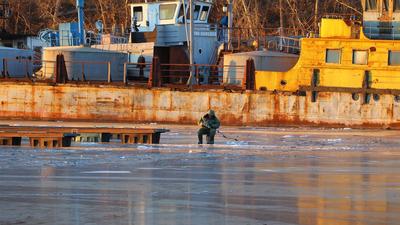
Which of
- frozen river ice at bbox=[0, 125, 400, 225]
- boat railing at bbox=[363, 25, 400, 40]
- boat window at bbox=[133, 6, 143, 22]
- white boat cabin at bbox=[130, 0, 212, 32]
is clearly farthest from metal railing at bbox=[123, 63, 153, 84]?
frozen river ice at bbox=[0, 125, 400, 225]

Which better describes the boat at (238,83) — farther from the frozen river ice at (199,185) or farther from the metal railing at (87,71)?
the frozen river ice at (199,185)

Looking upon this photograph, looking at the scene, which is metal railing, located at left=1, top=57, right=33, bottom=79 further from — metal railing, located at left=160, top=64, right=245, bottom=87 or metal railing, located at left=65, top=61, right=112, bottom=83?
metal railing, located at left=160, top=64, right=245, bottom=87

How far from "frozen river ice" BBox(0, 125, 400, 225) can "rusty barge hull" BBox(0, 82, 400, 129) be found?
9.50m

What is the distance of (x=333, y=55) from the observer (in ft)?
99.7

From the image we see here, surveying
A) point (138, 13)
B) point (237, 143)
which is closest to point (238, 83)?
point (138, 13)

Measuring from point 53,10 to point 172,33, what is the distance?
2454cm

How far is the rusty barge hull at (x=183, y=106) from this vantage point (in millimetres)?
31031

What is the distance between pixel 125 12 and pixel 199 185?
41935 mm

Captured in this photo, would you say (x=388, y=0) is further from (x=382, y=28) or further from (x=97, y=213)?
(x=97, y=213)

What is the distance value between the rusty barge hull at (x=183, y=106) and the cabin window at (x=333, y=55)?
3.94ft

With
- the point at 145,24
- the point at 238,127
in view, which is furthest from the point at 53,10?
the point at 238,127

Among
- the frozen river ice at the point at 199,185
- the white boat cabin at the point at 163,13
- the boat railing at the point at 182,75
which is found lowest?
the frozen river ice at the point at 199,185

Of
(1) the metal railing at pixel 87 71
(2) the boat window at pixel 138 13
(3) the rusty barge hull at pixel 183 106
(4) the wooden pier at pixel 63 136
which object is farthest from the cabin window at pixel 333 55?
(4) the wooden pier at pixel 63 136

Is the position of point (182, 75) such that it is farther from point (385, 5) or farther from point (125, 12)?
point (125, 12)
